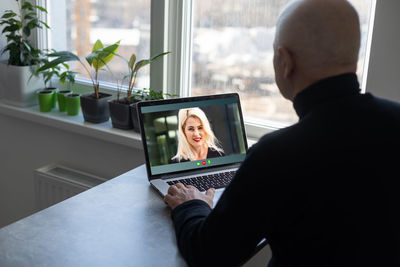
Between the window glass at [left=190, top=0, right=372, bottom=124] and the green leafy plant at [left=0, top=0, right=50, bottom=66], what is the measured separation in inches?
31.6

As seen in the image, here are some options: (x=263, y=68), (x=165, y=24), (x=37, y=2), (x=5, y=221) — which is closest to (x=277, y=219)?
(x=263, y=68)

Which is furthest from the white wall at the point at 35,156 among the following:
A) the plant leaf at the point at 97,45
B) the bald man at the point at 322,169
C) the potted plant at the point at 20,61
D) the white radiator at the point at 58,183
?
the bald man at the point at 322,169

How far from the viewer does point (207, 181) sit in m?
1.49

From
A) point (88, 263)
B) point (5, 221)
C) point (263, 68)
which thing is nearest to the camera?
point (88, 263)

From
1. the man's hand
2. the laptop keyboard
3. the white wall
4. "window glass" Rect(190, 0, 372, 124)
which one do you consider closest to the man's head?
the man's hand

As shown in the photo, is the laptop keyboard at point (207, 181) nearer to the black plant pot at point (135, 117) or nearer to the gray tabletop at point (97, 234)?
the gray tabletop at point (97, 234)

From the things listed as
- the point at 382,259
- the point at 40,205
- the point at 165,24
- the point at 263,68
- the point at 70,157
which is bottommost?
the point at 40,205

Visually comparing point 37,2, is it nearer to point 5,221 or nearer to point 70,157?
point 70,157

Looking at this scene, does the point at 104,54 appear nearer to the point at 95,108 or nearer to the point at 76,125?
the point at 95,108

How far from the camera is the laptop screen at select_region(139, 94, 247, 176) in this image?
1506mm

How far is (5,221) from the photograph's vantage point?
273cm

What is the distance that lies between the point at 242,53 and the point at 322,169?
1230mm

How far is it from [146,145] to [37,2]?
1.41 meters

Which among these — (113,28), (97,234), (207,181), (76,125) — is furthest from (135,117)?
(97,234)
